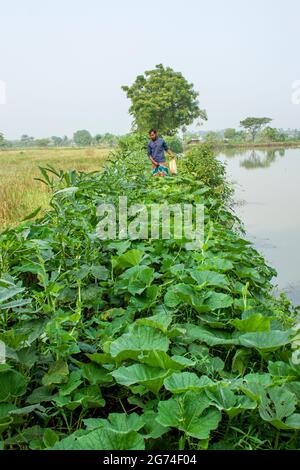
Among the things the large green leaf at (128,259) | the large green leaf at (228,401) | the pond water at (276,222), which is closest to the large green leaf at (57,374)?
the large green leaf at (228,401)

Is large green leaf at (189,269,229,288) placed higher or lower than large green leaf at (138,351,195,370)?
higher

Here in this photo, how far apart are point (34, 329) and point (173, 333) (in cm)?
50

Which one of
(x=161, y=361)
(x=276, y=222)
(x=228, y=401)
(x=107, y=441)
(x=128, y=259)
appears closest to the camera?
(x=107, y=441)

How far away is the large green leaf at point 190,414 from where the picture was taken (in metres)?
1.32

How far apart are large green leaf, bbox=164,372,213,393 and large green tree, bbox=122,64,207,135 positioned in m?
36.6

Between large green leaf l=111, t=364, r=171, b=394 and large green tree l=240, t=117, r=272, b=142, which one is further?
large green tree l=240, t=117, r=272, b=142

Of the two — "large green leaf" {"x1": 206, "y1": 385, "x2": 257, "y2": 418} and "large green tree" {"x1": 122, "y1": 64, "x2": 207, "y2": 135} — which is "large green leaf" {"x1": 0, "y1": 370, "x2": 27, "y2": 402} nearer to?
"large green leaf" {"x1": 206, "y1": 385, "x2": 257, "y2": 418}

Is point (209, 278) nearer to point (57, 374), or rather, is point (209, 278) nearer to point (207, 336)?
point (207, 336)

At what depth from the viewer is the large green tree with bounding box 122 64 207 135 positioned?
37.5 meters

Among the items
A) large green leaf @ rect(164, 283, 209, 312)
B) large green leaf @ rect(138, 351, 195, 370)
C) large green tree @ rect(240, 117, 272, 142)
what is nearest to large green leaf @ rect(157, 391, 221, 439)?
large green leaf @ rect(138, 351, 195, 370)

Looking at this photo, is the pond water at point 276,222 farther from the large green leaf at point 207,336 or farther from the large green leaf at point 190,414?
the large green leaf at point 190,414

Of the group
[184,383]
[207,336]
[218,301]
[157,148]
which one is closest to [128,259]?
[218,301]

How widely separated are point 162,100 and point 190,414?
38.1 metres

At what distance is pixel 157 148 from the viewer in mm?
8602
